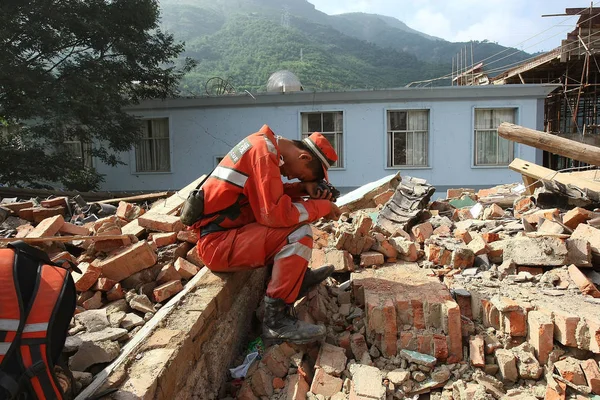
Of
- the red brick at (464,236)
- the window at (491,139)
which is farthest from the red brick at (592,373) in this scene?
the window at (491,139)

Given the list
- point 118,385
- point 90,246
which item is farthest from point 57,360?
point 90,246

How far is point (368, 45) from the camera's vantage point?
65062 millimetres

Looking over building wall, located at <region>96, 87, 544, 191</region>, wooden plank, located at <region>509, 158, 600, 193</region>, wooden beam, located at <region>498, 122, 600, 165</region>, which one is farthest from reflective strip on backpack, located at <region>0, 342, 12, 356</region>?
building wall, located at <region>96, 87, 544, 191</region>

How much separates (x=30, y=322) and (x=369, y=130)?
12257mm

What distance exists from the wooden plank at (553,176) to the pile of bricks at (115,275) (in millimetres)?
4683

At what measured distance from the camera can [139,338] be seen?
224 cm

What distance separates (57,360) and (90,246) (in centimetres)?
167

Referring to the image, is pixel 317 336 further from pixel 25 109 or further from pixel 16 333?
pixel 25 109

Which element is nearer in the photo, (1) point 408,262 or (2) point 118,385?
(2) point 118,385

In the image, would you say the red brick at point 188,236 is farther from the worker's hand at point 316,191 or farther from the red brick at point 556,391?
the red brick at point 556,391

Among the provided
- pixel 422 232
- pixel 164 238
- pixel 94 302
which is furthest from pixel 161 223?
pixel 422 232

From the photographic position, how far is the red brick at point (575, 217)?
4.06 metres

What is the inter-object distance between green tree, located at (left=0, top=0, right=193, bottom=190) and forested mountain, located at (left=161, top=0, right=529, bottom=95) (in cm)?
586

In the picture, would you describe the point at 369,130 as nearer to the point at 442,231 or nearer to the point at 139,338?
the point at 442,231
